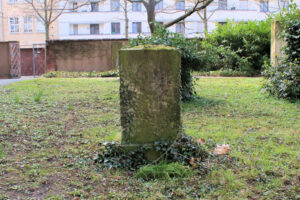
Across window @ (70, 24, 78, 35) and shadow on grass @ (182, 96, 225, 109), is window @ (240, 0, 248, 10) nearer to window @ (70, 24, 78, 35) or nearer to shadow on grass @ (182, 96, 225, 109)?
window @ (70, 24, 78, 35)

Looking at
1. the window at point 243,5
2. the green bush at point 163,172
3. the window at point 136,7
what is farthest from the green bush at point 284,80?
the window at point 243,5

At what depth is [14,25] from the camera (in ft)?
128

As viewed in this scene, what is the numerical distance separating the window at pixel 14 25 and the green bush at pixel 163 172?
130 ft

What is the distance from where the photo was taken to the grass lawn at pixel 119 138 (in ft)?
9.75

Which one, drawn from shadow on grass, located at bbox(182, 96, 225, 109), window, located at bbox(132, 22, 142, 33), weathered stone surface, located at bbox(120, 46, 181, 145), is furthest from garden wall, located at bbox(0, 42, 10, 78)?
→ window, located at bbox(132, 22, 142, 33)

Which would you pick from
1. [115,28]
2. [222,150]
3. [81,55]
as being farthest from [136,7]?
[222,150]

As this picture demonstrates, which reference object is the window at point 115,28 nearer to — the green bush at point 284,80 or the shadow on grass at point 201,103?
the green bush at point 284,80

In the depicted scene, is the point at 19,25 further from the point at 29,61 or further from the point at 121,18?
the point at 29,61

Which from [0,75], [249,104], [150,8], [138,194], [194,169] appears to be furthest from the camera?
[0,75]

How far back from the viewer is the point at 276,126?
17.4ft

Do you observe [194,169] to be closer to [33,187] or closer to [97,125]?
[33,187]

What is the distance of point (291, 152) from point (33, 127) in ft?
12.3

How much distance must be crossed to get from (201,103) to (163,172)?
4.26m

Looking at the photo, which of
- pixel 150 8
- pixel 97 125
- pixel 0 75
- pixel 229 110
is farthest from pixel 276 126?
pixel 0 75
